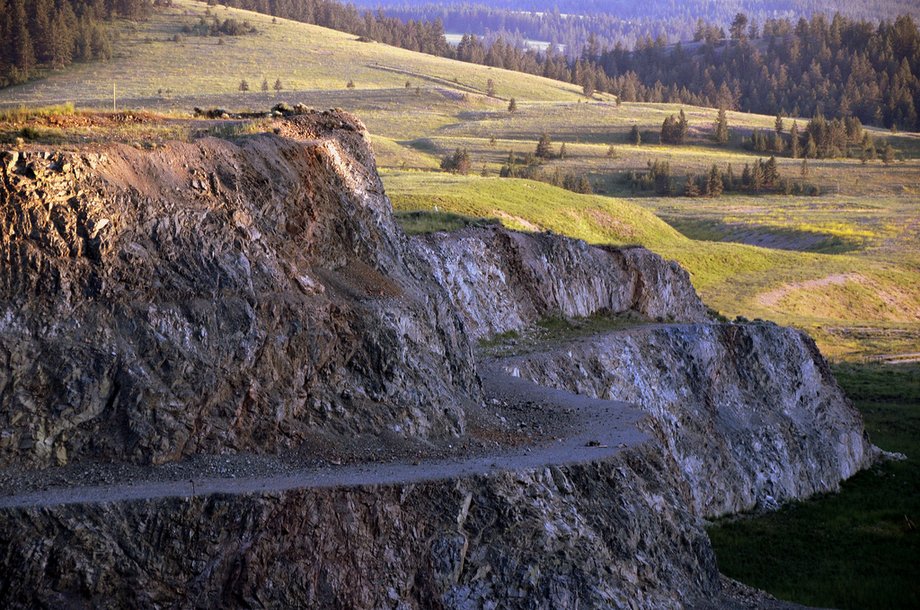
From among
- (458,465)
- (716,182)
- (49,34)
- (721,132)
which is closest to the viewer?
(458,465)

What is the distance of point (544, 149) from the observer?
109125 mm

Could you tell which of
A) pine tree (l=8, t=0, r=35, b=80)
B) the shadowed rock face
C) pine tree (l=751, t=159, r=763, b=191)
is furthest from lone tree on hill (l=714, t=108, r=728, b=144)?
the shadowed rock face

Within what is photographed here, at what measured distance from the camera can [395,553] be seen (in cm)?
1667

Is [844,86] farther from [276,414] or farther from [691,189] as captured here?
[276,414]

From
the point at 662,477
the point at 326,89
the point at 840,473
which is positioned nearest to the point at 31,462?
the point at 662,477

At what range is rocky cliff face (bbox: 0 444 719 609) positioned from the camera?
48.3ft

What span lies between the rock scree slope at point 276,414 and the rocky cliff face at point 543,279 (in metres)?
7.58

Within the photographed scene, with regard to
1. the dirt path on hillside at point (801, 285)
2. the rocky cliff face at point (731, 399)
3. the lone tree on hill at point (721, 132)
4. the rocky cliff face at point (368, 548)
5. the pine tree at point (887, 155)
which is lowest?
the pine tree at point (887, 155)

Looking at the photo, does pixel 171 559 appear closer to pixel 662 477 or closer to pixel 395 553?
pixel 395 553

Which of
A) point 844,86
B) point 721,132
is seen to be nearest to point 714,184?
point 721,132

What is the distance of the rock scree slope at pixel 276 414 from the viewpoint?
50.8 ft

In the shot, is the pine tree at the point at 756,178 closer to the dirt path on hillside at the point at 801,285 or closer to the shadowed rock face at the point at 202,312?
the dirt path on hillside at the point at 801,285

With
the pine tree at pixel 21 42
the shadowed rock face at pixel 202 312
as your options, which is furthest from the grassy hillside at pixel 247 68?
the shadowed rock face at pixel 202 312

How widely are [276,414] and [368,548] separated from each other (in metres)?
2.91
